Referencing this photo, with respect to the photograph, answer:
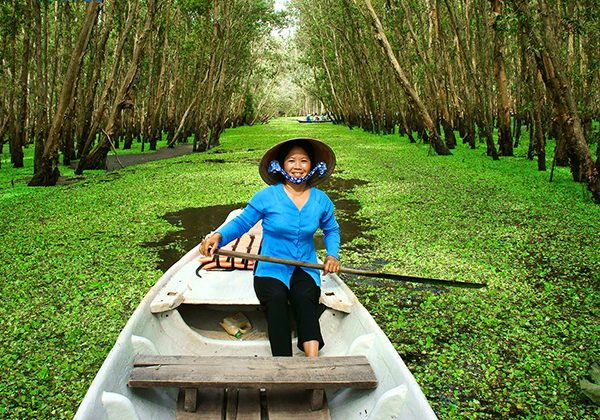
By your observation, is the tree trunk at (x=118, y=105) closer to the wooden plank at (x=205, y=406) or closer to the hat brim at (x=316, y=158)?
the hat brim at (x=316, y=158)

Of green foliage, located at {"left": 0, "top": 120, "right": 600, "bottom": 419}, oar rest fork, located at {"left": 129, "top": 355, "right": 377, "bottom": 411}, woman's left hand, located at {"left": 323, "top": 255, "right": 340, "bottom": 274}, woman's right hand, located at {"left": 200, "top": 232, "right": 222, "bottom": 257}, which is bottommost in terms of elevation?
green foliage, located at {"left": 0, "top": 120, "right": 600, "bottom": 419}

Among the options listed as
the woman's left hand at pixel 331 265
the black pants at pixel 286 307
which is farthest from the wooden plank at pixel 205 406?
the woman's left hand at pixel 331 265

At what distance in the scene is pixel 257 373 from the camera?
2619 mm

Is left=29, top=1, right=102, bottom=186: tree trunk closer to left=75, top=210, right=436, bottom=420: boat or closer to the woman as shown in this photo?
left=75, top=210, right=436, bottom=420: boat

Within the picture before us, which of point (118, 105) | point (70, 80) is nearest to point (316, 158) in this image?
point (70, 80)

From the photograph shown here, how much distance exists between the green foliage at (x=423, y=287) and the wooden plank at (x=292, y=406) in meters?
0.89

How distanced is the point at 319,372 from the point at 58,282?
3.89 m

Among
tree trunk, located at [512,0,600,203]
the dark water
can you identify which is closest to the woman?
the dark water

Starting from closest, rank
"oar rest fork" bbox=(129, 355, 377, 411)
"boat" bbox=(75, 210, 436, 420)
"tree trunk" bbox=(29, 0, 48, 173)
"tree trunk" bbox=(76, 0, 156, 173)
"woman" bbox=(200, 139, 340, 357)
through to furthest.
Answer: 1. "boat" bbox=(75, 210, 436, 420)
2. "oar rest fork" bbox=(129, 355, 377, 411)
3. "woman" bbox=(200, 139, 340, 357)
4. "tree trunk" bbox=(29, 0, 48, 173)
5. "tree trunk" bbox=(76, 0, 156, 173)

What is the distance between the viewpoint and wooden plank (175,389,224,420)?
2715 mm

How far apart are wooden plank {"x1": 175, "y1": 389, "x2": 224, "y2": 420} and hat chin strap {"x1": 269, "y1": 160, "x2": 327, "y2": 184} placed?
141 centimetres

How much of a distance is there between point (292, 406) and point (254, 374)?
34 cm

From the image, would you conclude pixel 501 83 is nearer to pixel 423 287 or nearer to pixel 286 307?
pixel 423 287

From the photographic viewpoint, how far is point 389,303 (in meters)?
4.97
